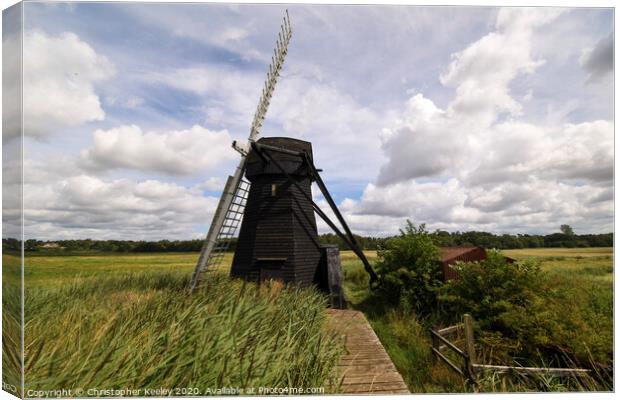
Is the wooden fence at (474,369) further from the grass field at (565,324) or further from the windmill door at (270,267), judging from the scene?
the windmill door at (270,267)

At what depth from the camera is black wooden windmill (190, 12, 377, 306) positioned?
1134 centimetres

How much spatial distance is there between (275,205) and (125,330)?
8314 mm

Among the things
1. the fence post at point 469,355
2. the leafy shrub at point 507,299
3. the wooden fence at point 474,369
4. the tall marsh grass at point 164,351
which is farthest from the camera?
the leafy shrub at point 507,299

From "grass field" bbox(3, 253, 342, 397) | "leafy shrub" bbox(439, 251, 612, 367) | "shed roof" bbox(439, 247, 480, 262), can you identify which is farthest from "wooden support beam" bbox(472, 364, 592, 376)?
"shed roof" bbox(439, 247, 480, 262)

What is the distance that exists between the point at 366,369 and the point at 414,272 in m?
7.89

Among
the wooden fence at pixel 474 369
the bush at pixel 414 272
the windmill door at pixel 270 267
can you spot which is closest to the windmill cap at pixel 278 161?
Answer: the windmill door at pixel 270 267

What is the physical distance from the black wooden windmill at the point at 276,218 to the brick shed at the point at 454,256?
3.63 metres

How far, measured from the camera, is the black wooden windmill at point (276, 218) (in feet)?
37.2

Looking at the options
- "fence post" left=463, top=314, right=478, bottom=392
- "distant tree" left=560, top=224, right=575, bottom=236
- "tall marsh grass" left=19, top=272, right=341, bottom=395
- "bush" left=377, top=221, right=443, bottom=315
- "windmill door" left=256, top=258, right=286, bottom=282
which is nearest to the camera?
"tall marsh grass" left=19, top=272, right=341, bottom=395

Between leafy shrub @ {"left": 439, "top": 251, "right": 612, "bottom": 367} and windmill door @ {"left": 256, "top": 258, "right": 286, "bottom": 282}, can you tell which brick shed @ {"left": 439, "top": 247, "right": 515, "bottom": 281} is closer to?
leafy shrub @ {"left": 439, "top": 251, "right": 612, "bottom": 367}

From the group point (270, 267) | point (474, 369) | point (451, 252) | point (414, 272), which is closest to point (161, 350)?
point (474, 369)

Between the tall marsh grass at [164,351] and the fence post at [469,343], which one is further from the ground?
the tall marsh grass at [164,351]

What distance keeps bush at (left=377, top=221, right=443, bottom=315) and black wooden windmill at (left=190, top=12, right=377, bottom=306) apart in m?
1.98

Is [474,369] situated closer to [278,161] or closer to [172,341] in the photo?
[172,341]
